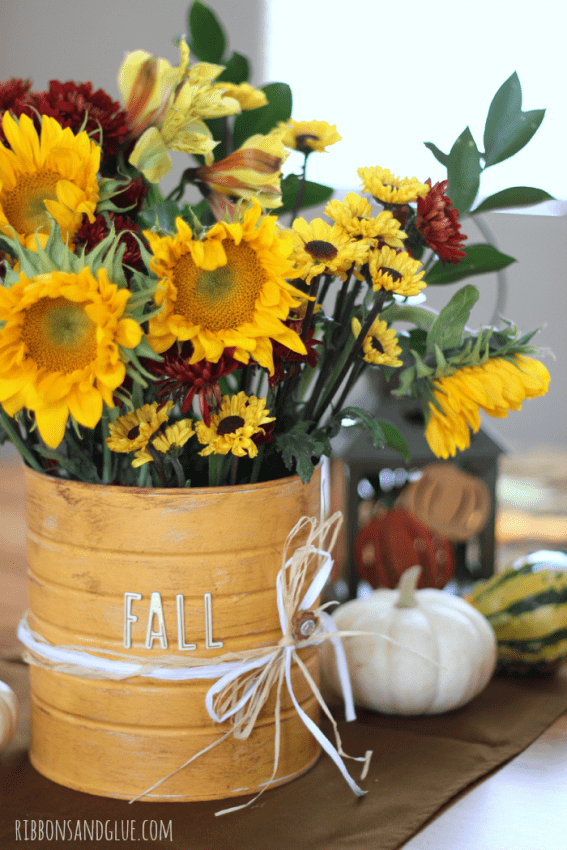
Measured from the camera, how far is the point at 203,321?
355 mm

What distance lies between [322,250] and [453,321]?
85mm

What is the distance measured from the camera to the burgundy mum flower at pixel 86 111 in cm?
39

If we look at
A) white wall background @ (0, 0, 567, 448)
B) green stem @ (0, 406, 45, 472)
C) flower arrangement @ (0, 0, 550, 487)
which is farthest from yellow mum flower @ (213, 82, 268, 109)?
white wall background @ (0, 0, 567, 448)

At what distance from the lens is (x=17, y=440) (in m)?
0.46

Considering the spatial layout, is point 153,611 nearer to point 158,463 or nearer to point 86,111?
point 158,463

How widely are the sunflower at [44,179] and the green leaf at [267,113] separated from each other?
0.61 ft

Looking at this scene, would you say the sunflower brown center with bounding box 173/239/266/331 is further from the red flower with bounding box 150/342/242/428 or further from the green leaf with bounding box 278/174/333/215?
the green leaf with bounding box 278/174/333/215

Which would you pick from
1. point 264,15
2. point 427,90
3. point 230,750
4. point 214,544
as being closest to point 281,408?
point 214,544

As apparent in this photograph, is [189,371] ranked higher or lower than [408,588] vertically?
higher

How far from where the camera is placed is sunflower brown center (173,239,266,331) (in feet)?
1.17

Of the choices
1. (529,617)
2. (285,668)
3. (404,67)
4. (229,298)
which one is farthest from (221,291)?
(404,67)

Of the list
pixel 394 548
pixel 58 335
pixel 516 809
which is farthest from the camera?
pixel 394 548

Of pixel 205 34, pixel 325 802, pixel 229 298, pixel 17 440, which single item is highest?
pixel 205 34

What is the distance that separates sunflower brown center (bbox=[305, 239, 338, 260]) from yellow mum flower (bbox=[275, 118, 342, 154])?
0.31 feet
